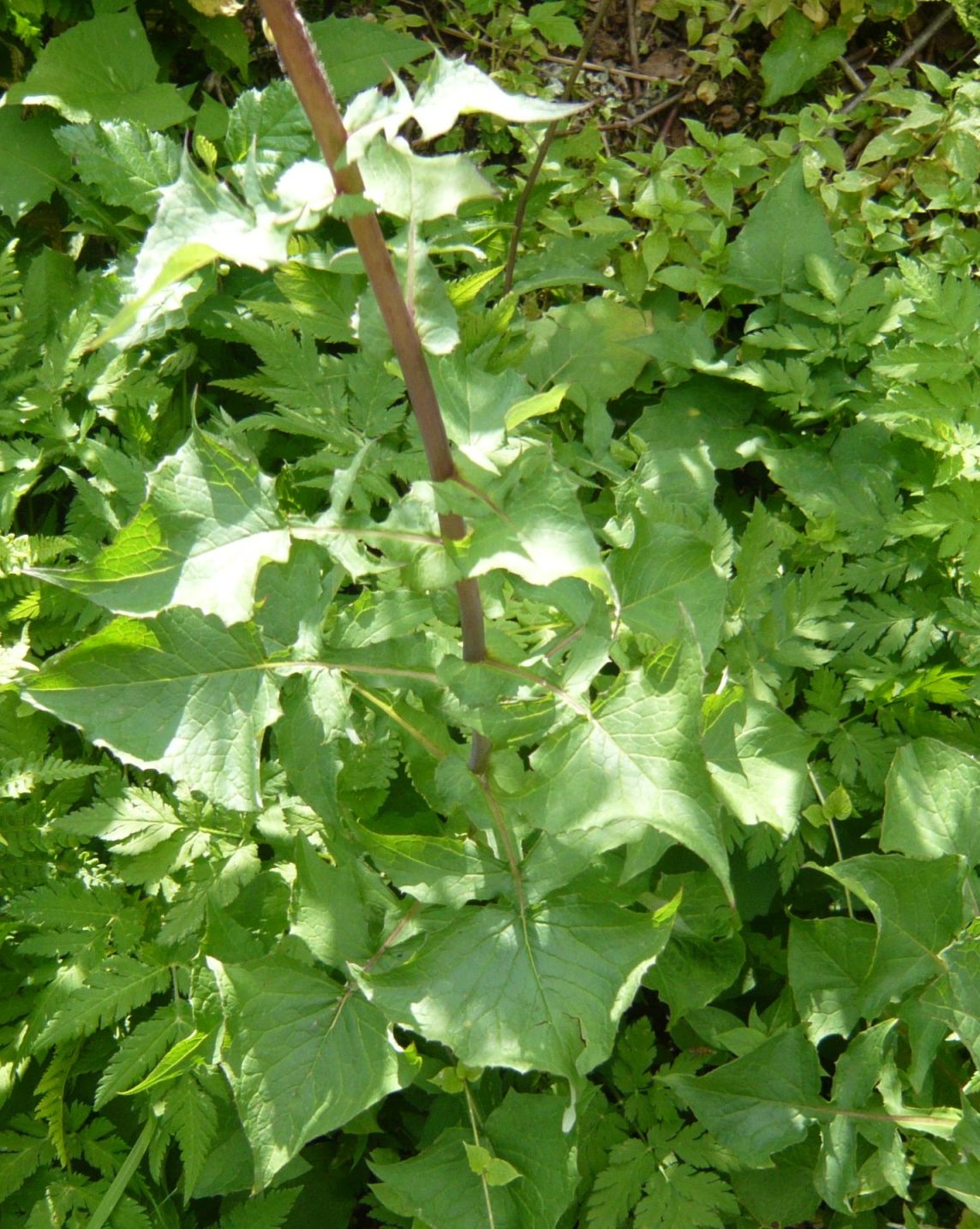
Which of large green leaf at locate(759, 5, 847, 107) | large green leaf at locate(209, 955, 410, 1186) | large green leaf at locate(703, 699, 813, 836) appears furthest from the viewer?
large green leaf at locate(759, 5, 847, 107)

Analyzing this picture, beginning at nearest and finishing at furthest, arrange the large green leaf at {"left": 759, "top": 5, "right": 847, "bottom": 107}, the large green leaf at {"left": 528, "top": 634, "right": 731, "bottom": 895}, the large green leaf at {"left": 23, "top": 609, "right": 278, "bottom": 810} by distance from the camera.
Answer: the large green leaf at {"left": 528, "top": 634, "right": 731, "bottom": 895} → the large green leaf at {"left": 23, "top": 609, "right": 278, "bottom": 810} → the large green leaf at {"left": 759, "top": 5, "right": 847, "bottom": 107}

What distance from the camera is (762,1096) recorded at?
1977 mm

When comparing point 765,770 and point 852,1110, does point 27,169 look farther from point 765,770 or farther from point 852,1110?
point 852,1110

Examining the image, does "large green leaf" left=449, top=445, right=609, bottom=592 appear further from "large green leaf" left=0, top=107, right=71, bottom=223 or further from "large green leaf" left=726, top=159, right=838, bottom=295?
"large green leaf" left=0, top=107, right=71, bottom=223

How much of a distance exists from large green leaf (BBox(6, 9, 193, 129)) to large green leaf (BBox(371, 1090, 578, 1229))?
7.83 ft

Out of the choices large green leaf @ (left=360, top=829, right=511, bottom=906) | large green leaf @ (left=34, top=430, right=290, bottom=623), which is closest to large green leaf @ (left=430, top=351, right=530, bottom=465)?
large green leaf @ (left=34, top=430, right=290, bottom=623)

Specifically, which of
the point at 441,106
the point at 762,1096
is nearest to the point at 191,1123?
the point at 762,1096

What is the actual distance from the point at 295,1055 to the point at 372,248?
1209mm

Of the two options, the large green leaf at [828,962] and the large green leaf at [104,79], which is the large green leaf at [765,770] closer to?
the large green leaf at [828,962]

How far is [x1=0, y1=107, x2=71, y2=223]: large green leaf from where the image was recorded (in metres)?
2.69

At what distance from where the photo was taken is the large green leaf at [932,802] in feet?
6.70

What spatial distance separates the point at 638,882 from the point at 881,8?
2.68 metres

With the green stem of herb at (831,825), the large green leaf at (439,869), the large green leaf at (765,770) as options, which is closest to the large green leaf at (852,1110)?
the green stem of herb at (831,825)

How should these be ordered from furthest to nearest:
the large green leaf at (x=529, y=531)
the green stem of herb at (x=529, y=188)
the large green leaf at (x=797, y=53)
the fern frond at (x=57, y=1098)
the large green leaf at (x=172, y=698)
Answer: the large green leaf at (x=797, y=53), the green stem of herb at (x=529, y=188), the fern frond at (x=57, y=1098), the large green leaf at (x=172, y=698), the large green leaf at (x=529, y=531)
